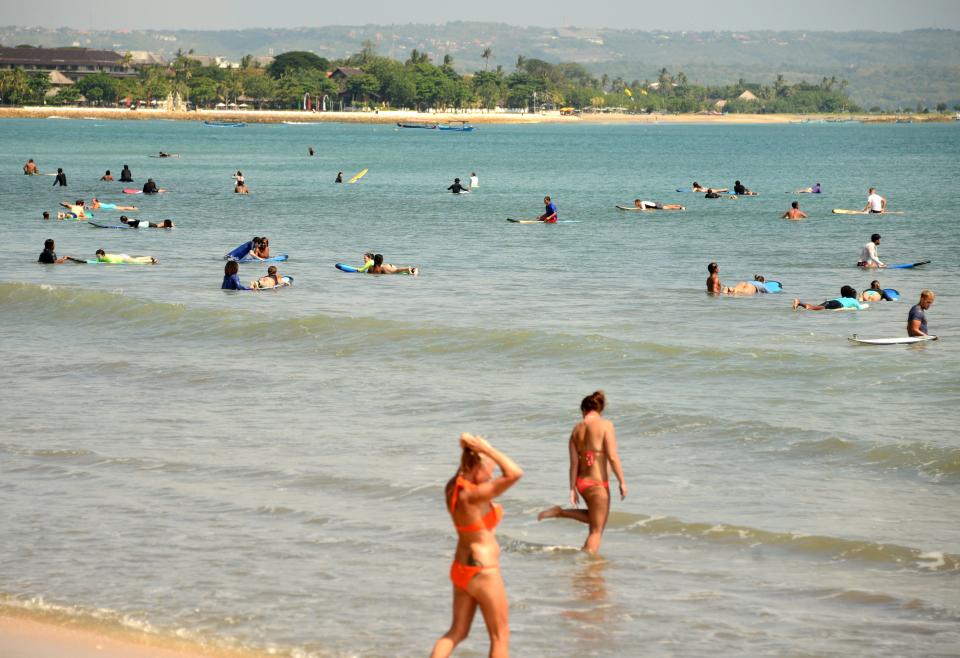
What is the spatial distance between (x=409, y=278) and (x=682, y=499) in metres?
19.8

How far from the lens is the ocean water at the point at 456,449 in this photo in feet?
35.1

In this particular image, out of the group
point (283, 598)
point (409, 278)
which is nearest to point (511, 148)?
point (409, 278)

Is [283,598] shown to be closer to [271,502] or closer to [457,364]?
[271,502]

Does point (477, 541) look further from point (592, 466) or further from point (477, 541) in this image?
point (592, 466)

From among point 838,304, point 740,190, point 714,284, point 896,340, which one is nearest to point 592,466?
point 896,340

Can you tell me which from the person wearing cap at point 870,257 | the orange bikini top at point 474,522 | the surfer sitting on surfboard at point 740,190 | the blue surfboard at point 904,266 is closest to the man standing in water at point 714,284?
the person wearing cap at point 870,257

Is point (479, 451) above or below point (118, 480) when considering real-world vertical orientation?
above

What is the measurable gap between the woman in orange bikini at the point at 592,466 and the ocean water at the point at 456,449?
1.46 feet

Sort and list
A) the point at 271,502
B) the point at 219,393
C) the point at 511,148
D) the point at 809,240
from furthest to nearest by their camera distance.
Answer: the point at 511,148, the point at 809,240, the point at 219,393, the point at 271,502

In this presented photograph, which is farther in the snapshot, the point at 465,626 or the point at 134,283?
the point at 134,283

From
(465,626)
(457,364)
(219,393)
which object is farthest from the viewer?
(457,364)

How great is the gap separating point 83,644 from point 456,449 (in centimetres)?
679

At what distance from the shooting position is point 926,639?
33.1 feet

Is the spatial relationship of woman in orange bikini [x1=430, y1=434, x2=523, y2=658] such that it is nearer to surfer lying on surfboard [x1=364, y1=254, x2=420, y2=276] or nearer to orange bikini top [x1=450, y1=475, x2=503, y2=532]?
orange bikini top [x1=450, y1=475, x2=503, y2=532]
